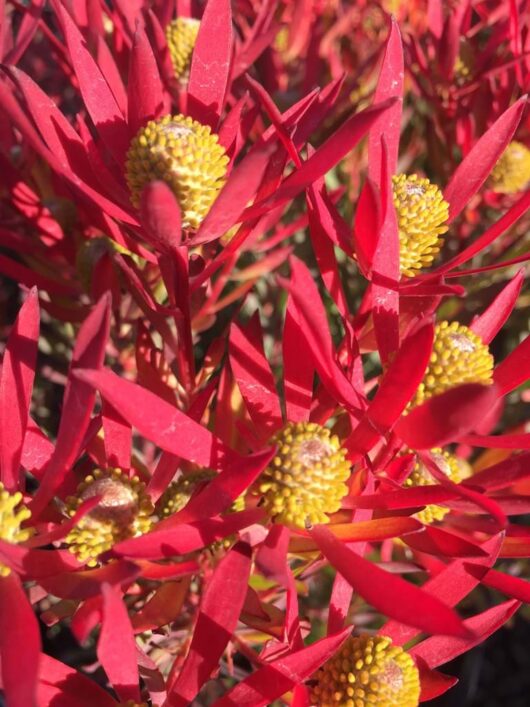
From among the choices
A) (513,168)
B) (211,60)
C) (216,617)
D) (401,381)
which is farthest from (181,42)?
(216,617)

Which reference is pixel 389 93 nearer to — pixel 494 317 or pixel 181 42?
pixel 494 317

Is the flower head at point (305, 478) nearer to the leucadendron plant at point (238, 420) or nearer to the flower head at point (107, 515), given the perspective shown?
the leucadendron plant at point (238, 420)

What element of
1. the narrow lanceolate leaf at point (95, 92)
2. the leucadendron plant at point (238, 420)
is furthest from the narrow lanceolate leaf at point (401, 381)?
the narrow lanceolate leaf at point (95, 92)

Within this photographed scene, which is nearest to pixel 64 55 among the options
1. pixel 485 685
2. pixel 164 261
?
pixel 164 261

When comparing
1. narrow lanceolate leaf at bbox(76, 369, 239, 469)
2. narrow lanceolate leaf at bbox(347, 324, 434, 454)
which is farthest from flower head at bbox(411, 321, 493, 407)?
narrow lanceolate leaf at bbox(76, 369, 239, 469)

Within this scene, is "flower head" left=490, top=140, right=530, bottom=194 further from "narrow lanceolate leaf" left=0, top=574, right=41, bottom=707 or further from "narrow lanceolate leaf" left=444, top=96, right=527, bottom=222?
"narrow lanceolate leaf" left=0, top=574, right=41, bottom=707

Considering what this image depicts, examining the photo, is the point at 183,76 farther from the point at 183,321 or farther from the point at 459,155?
the point at 459,155

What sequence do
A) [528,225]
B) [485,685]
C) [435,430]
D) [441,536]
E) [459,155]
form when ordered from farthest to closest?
[485,685], [459,155], [528,225], [441,536], [435,430]
